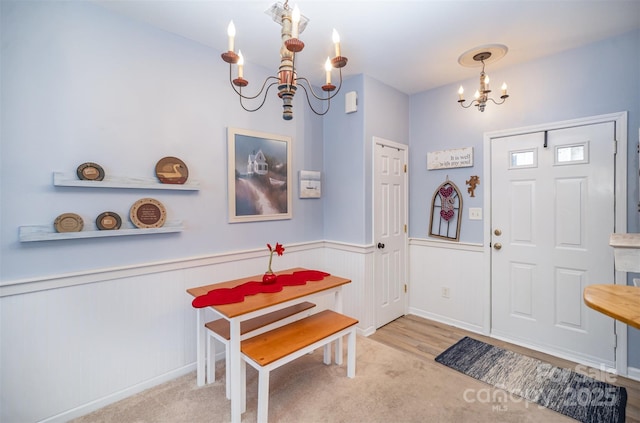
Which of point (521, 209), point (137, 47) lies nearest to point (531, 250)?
point (521, 209)

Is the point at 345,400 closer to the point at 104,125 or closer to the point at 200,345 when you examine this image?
the point at 200,345

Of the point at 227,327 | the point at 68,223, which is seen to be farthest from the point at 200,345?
the point at 68,223

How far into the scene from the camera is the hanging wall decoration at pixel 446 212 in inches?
125

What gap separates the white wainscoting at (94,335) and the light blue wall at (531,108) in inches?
94.2

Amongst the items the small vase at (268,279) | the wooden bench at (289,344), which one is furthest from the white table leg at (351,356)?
the small vase at (268,279)

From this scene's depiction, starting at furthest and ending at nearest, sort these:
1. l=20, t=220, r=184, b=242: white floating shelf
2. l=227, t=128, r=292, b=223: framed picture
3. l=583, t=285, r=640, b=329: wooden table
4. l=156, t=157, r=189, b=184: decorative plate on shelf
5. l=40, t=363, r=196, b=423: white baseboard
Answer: l=227, t=128, r=292, b=223: framed picture, l=156, t=157, r=189, b=184: decorative plate on shelf, l=40, t=363, r=196, b=423: white baseboard, l=20, t=220, r=184, b=242: white floating shelf, l=583, t=285, r=640, b=329: wooden table

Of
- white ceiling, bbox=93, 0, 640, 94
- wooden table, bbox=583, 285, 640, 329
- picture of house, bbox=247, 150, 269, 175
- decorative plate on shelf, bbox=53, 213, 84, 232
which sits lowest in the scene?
wooden table, bbox=583, 285, 640, 329

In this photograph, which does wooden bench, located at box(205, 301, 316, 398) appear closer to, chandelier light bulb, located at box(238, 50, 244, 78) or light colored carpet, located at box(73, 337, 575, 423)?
light colored carpet, located at box(73, 337, 575, 423)

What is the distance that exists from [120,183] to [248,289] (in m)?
Result: 1.10

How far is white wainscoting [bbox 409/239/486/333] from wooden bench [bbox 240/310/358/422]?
5.01 ft

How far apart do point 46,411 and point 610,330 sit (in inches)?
157

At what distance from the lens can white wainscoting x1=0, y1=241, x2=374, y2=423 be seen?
1.67 meters

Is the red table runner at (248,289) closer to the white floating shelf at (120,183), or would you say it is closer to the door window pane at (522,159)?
the white floating shelf at (120,183)

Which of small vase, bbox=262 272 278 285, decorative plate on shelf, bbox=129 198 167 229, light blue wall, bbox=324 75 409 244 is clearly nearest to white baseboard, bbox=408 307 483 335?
light blue wall, bbox=324 75 409 244
